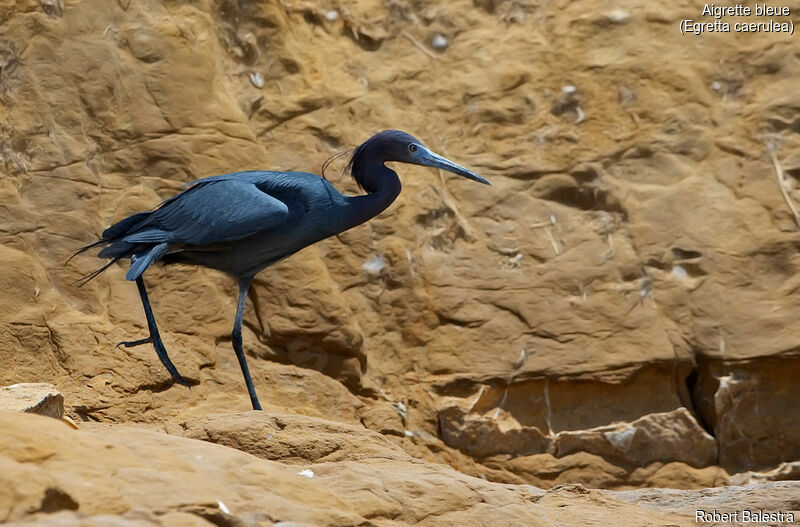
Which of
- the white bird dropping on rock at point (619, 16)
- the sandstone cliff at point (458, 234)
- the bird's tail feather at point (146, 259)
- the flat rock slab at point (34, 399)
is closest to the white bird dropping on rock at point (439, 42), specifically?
the sandstone cliff at point (458, 234)

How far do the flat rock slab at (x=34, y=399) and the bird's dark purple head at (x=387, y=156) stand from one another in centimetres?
228

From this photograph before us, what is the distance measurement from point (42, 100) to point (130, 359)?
189 centimetres

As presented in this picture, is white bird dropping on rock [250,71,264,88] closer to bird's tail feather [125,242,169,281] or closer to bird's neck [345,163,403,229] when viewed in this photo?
bird's neck [345,163,403,229]

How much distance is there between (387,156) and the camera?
6.62 m

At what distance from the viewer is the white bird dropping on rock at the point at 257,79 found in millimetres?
8008

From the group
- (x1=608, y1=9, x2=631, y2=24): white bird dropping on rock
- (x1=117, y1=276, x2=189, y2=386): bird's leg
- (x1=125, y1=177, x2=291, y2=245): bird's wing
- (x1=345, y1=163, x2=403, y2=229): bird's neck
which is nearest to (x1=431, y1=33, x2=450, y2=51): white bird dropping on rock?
(x1=608, y1=9, x2=631, y2=24): white bird dropping on rock

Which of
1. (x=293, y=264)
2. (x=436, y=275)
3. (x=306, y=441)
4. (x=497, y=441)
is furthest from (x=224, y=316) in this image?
(x=306, y=441)

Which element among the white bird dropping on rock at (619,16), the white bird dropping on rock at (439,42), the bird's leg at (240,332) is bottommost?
the bird's leg at (240,332)

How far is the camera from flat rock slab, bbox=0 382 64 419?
4738 mm

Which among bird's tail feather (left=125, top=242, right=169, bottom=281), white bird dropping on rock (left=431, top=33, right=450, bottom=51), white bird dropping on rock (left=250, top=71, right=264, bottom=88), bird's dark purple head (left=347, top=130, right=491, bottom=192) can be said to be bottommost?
bird's tail feather (left=125, top=242, right=169, bottom=281)

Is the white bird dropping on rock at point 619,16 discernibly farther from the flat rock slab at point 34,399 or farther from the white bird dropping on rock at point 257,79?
the flat rock slab at point 34,399

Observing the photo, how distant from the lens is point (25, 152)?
23.9 feet

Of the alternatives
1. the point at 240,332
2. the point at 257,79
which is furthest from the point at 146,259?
the point at 257,79

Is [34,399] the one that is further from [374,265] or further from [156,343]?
[374,265]
